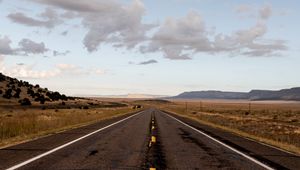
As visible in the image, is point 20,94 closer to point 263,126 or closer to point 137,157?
point 263,126

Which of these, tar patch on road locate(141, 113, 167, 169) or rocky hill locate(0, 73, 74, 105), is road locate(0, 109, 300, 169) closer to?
tar patch on road locate(141, 113, 167, 169)


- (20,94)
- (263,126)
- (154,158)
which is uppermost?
(20,94)

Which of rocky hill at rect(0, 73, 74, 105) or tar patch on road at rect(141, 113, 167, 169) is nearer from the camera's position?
tar patch on road at rect(141, 113, 167, 169)

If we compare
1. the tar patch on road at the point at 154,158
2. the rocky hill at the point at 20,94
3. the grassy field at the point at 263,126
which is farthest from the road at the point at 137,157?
the rocky hill at the point at 20,94

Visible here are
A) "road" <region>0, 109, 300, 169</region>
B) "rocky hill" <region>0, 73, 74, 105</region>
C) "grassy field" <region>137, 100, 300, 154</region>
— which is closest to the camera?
"road" <region>0, 109, 300, 169</region>

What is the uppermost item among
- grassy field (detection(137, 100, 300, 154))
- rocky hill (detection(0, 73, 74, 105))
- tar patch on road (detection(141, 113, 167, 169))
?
rocky hill (detection(0, 73, 74, 105))

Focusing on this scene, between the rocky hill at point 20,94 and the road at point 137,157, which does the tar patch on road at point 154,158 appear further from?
the rocky hill at point 20,94

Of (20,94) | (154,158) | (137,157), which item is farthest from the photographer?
(20,94)

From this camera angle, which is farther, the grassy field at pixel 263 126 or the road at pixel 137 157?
the grassy field at pixel 263 126

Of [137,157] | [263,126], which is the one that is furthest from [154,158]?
[263,126]

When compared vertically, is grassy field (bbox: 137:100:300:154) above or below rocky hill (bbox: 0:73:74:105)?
below

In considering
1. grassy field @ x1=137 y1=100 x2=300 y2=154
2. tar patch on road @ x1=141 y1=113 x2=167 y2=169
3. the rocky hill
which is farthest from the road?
the rocky hill

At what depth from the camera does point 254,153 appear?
13.0 m

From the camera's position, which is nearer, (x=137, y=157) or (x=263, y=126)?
(x=137, y=157)
